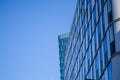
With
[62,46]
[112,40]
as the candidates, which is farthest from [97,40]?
[62,46]

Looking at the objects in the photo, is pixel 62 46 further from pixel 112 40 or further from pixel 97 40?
pixel 112 40

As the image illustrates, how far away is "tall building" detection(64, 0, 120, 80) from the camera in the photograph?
34.4 metres

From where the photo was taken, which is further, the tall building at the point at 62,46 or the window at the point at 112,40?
the tall building at the point at 62,46

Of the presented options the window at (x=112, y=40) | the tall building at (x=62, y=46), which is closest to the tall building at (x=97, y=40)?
the window at (x=112, y=40)

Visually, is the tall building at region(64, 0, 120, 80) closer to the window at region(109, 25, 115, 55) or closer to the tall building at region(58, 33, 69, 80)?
the window at region(109, 25, 115, 55)

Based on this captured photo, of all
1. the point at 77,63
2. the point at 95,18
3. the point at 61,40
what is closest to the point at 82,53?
the point at 77,63

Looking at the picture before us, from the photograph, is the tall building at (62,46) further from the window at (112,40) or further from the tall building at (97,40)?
the window at (112,40)

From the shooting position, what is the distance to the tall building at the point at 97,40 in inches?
1353

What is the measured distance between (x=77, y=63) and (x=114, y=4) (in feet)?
81.7

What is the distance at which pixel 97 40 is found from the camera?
138 ft

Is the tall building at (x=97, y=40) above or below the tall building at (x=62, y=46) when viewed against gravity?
below

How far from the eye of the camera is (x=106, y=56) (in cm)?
3647

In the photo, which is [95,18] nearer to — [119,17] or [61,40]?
[119,17]

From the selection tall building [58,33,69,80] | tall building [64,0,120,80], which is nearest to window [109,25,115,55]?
tall building [64,0,120,80]
